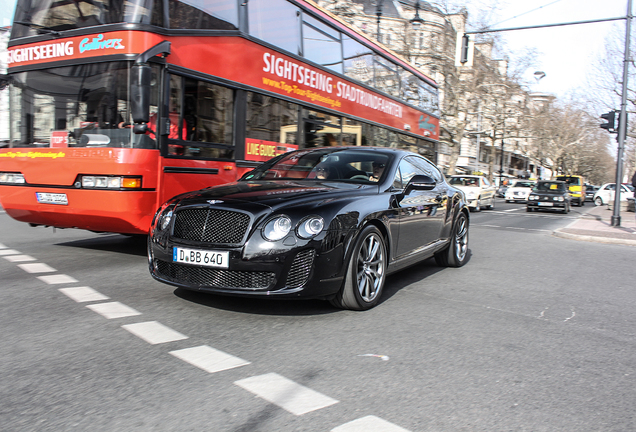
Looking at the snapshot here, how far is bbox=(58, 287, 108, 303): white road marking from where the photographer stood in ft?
15.5

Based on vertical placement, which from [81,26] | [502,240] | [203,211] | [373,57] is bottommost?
[502,240]

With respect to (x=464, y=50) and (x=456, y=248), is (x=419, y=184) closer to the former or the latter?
(x=456, y=248)

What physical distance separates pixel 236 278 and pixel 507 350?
203cm

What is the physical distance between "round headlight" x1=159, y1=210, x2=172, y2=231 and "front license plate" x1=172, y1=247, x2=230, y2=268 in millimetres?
297

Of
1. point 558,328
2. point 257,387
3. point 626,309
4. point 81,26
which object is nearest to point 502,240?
point 626,309

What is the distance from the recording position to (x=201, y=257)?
13.6 ft

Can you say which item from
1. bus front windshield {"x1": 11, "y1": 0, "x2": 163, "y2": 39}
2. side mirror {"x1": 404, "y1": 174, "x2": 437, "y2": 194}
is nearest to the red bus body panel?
bus front windshield {"x1": 11, "y1": 0, "x2": 163, "y2": 39}

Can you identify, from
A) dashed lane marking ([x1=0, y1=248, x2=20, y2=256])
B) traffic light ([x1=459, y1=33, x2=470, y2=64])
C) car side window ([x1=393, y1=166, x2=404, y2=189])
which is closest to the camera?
car side window ([x1=393, y1=166, x2=404, y2=189])

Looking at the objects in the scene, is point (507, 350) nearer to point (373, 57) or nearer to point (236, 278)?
point (236, 278)

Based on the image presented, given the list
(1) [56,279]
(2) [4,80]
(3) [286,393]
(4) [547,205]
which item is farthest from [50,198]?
(4) [547,205]

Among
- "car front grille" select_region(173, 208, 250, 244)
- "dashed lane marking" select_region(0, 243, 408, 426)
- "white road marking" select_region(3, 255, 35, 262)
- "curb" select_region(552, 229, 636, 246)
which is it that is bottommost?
"curb" select_region(552, 229, 636, 246)

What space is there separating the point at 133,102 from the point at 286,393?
4.09 metres

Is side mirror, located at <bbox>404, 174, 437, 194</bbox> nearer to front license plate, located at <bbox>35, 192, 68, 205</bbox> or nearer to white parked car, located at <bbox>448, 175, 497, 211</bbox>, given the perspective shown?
front license plate, located at <bbox>35, 192, 68, 205</bbox>

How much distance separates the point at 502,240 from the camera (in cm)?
1162
